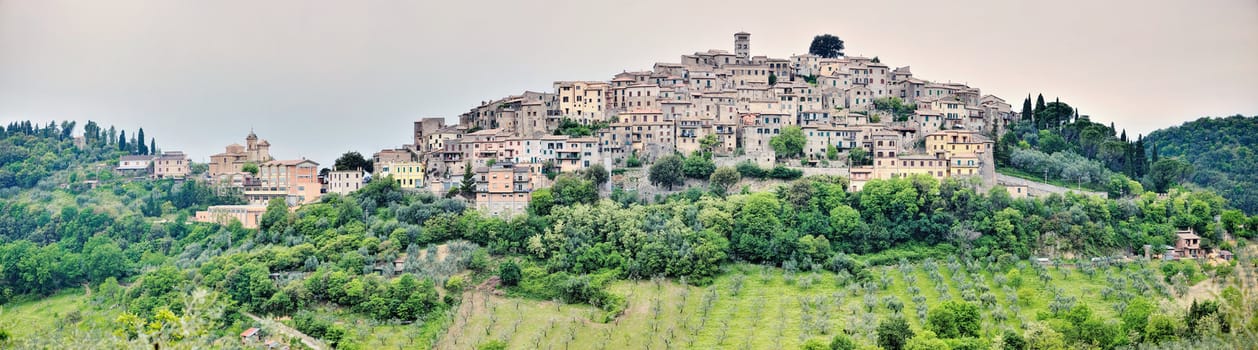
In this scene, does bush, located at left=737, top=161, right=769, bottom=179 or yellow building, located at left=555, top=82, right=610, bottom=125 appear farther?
yellow building, located at left=555, top=82, right=610, bottom=125

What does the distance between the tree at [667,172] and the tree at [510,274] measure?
8.81m

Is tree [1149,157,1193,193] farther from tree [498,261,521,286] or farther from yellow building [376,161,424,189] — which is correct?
yellow building [376,161,424,189]

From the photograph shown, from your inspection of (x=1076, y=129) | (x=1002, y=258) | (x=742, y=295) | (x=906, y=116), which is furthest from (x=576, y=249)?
(x=1076, y=129)

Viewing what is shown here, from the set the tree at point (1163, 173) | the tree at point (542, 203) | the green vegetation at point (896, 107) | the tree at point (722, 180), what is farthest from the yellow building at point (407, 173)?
the tree at point (1163, 173)

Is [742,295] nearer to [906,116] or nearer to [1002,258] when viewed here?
[1002,258]

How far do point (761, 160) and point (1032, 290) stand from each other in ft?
45.1

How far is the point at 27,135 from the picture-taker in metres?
69.1

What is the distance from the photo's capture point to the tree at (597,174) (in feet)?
154

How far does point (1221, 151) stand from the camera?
59.1 metres

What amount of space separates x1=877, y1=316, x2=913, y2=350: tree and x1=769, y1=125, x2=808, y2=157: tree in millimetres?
16304

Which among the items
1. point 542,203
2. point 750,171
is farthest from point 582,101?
point 750,171

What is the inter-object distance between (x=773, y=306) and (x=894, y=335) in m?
Result: 6.08

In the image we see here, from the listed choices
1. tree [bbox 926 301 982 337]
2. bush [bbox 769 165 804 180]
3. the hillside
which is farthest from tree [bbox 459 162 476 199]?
the hillside

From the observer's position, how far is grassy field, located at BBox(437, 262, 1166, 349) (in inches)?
1369
